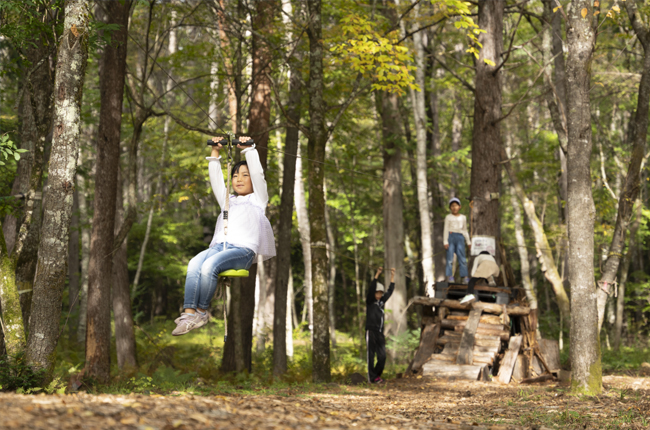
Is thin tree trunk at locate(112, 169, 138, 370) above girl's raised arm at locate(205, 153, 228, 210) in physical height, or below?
below

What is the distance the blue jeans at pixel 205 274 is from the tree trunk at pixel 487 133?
8.82m

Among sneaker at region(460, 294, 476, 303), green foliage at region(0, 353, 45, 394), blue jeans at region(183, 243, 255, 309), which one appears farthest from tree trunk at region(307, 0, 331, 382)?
green foliage at region(0, 353, 45, 394)

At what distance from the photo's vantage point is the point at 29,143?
34.9 feet

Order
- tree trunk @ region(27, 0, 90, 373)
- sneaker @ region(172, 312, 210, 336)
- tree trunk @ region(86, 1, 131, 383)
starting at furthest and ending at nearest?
1. tree trunk @ region(86, 1, 131, 383)
2. tree trunk @ region(27, 0, 90, 373)
3. sneaker @ region(172, 312, 210, 336)

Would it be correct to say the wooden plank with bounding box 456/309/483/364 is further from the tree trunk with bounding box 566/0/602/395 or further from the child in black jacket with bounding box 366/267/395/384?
the tree trunk with bounding box 566/0/602/395

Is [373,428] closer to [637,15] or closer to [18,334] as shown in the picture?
[18,334]

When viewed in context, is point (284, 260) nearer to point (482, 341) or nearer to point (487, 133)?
point (482, 341)

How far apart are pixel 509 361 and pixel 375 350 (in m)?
2.79

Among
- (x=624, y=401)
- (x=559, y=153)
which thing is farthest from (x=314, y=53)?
(x=559, y=153)

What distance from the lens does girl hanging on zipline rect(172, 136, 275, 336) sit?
233 inches

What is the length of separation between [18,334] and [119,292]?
6397mm

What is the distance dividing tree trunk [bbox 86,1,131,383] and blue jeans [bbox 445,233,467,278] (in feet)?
23.8

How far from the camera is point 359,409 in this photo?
661 cm

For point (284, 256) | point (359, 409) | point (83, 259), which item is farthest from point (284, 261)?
point (83, 259)
